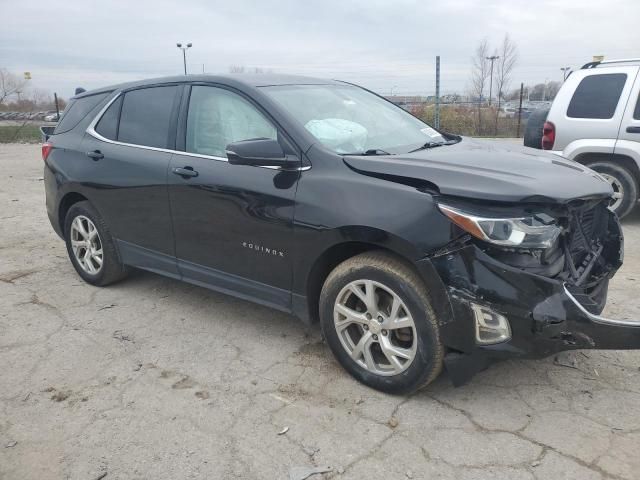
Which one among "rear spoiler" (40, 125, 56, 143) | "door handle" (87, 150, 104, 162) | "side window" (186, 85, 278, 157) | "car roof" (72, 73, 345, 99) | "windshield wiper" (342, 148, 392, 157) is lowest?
A: "door handle" (87, 150, 104, 162)

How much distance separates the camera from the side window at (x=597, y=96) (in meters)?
6.46

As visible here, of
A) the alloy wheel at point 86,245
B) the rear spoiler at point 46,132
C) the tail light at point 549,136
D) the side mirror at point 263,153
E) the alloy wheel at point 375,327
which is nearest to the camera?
the alloy wheel at point 375,327

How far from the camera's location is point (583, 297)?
8.39 ft

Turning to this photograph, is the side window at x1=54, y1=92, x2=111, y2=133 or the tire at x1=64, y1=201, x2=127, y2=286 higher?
the side window at x1=54, y1=92, x2=111, y2=133

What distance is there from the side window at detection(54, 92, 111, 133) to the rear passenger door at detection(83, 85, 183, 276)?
221 millimetres

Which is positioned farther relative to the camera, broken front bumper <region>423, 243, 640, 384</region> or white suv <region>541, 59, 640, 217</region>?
white suv <region>541, 59, 640, 217</region>

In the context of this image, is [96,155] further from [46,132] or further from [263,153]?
[46,132]

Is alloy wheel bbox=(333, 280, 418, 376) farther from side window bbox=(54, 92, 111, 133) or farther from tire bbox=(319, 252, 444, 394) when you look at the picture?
side window bbox=(54, 92, 111, 133)

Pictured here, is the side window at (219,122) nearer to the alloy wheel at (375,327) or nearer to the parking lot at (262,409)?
the alloy wheel at (375,327)

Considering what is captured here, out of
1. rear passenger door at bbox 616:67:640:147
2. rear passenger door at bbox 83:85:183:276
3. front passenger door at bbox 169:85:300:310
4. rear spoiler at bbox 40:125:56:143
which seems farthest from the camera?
rear passenger door at bbox 616:67:640:147

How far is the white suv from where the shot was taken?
6363 mm

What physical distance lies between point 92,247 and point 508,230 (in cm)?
352

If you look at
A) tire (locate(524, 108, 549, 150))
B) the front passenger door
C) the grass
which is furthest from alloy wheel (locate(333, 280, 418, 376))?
the grass

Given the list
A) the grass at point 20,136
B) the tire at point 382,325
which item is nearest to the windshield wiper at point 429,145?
the tire at point 382,325
